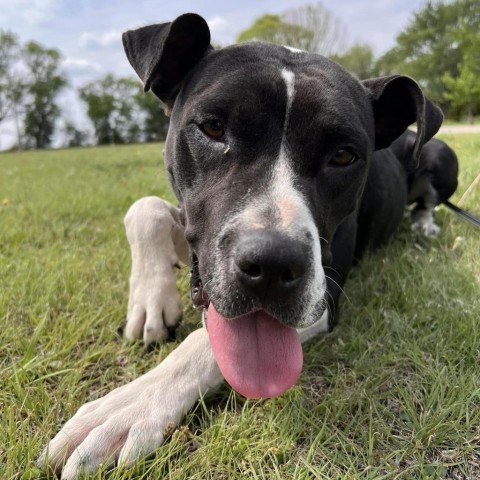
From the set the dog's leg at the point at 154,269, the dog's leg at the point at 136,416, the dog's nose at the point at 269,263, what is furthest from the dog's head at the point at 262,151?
the dog's leg at the point at 154,269

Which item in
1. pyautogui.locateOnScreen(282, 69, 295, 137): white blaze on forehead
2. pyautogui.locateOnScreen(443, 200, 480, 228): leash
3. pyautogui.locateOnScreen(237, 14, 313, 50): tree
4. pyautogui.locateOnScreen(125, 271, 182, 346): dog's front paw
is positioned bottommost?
pyautogui.locateOnScreen(237, 14, 313, 50): tree

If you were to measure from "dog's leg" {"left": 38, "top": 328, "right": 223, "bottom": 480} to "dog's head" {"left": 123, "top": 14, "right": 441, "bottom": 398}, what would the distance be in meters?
0.29

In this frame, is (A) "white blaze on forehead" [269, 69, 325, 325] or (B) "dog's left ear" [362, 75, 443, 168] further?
(B) "dog's left ear" [362, 75, 443, 168]

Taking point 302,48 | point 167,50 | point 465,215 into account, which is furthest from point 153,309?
point 302,48

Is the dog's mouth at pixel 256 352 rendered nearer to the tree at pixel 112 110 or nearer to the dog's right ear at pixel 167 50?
the dog's right ear at pixel 167 50

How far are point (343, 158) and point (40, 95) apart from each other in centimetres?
6784

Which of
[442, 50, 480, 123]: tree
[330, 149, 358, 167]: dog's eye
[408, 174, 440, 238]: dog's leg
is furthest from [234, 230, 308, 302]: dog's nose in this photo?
[442, 50, 480, 123]: tree

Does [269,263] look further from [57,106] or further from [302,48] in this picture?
[57,106]

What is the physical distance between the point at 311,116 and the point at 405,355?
1345mm

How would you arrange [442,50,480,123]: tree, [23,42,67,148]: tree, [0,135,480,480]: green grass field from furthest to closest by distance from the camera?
[23,42,67,148]: tree → [442,50,480,123]: tree → [0,135,480,480]: green grass field

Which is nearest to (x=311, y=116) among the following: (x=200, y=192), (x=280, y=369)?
(x=200, y=192)

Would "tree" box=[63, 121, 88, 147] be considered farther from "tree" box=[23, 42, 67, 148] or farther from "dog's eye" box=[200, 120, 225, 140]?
"dog's eye" box=[200, 120, 225, 140]

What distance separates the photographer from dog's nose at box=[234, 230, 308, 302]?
5.93 feet

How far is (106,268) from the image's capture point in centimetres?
377
